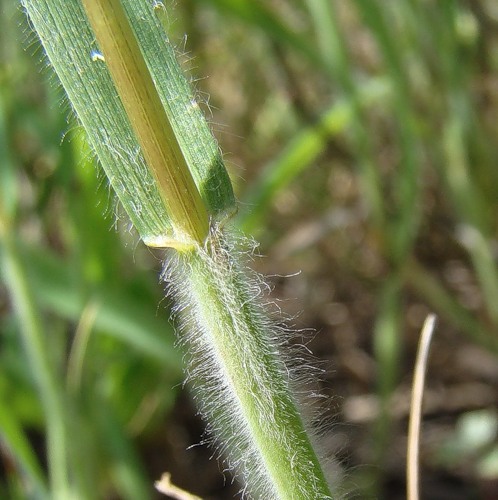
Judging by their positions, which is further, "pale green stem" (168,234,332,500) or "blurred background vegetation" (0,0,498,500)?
"blurred background vegetation" (0,0,498,500)

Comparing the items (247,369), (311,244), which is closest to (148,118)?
(247,369)

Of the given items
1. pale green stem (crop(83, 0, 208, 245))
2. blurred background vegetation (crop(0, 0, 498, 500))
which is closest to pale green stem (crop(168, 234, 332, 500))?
pale green stem (crop(83, 0, 208, 245))

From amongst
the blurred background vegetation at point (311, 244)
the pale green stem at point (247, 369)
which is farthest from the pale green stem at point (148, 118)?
the blurred background vegetation at point (311, 244)

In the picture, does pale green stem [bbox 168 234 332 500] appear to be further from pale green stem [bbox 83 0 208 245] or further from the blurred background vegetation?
the blurred background vegetation

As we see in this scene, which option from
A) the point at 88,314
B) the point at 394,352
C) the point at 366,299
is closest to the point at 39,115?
the point at 88,314

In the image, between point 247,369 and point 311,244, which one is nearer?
point 247,369

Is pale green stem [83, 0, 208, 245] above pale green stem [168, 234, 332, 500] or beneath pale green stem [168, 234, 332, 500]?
above

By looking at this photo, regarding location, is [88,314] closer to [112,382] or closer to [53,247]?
[112,382]

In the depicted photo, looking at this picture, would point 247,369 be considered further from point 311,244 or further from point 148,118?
point 311,244

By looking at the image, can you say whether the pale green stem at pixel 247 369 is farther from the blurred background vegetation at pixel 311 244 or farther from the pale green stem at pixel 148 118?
the blurred background vegetation at pixel 311 244
